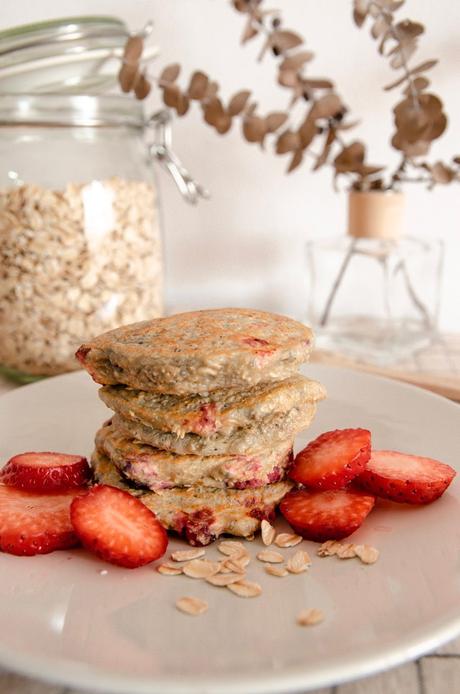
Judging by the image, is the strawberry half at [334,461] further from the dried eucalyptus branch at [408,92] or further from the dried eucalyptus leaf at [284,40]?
the dried eucalyptus leaf at [284,40]

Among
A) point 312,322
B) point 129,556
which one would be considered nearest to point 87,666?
point 129,556

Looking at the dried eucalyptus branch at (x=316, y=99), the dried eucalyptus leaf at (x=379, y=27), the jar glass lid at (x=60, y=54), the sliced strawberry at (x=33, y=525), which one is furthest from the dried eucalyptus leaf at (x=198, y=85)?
the sliced strawberry at (x=33, y=525)

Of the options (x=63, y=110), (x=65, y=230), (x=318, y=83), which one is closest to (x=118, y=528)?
(x=65, y=230)

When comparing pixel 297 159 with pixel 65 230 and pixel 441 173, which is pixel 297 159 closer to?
pixel 441 173

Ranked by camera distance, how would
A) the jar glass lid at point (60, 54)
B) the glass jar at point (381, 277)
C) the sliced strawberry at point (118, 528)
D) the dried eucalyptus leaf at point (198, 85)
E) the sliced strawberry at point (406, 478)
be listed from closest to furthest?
the sliced strawberry at point (118, 528)
the sliced strawberry at point (406, 478)
the jar glass lid at point (60, 54)
the dried eucalyptus leaf at point (198, 85)
the glass jar at point (381, 277)

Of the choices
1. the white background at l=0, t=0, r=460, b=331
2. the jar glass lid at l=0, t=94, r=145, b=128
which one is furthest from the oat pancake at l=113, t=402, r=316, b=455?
the white background at l=0, t=0, r=460, b=331

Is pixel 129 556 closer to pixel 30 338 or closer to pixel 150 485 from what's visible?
pixel 150 485
